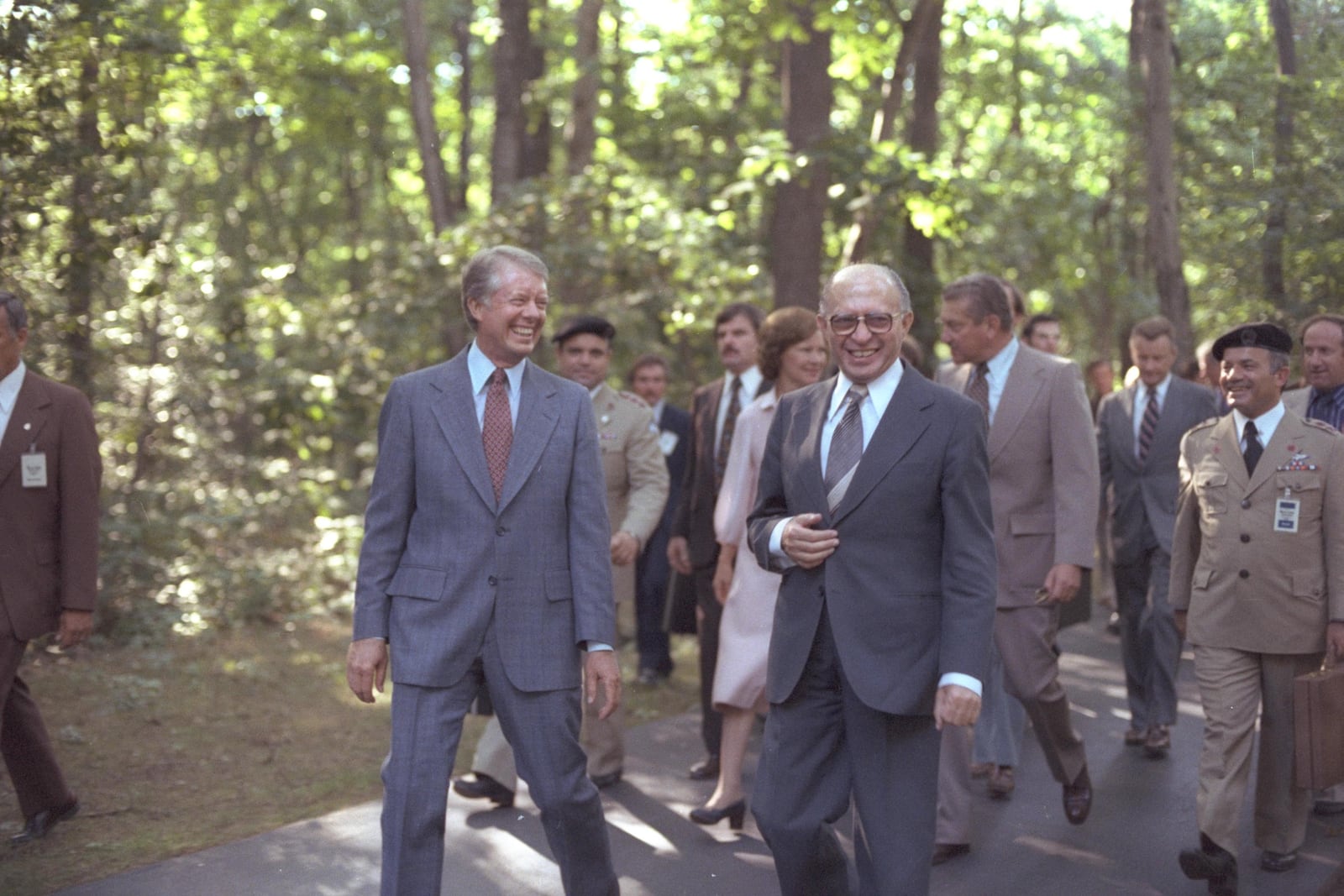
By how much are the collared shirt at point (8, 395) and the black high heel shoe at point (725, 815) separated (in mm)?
3334

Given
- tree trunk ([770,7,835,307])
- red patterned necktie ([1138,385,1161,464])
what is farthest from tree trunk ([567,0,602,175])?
red patterned necktie ([1138,385,1161,464])

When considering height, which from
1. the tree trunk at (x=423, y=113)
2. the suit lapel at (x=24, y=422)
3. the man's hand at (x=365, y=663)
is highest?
the tree trunk at (x=423, y=113)

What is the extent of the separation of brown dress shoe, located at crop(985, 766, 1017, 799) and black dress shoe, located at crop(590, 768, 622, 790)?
5.95 feet

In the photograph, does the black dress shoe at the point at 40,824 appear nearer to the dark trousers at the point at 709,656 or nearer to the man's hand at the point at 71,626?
the man's hand at the point at 71,626

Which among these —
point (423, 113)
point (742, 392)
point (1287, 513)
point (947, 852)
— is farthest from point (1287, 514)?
Result: point (423, 113)

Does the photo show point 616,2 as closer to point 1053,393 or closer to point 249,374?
point 249,374

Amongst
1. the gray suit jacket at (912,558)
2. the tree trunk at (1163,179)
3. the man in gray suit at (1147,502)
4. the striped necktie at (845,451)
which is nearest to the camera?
the gray suit jacket at (912,558)

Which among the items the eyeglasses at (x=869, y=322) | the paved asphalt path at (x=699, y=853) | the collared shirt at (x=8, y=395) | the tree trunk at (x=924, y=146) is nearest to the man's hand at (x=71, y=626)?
the collared shirt at (x=8, y=395)

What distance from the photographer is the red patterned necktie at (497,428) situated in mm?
4566

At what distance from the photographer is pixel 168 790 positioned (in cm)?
721

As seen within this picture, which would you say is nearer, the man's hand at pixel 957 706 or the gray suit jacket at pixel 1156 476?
the man's hand at pixel 957 706

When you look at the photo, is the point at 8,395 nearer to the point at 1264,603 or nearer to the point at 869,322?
the point at 869,322

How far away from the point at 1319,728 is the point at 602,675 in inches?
100

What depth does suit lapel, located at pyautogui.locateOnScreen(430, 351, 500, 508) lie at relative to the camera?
4.50 m
